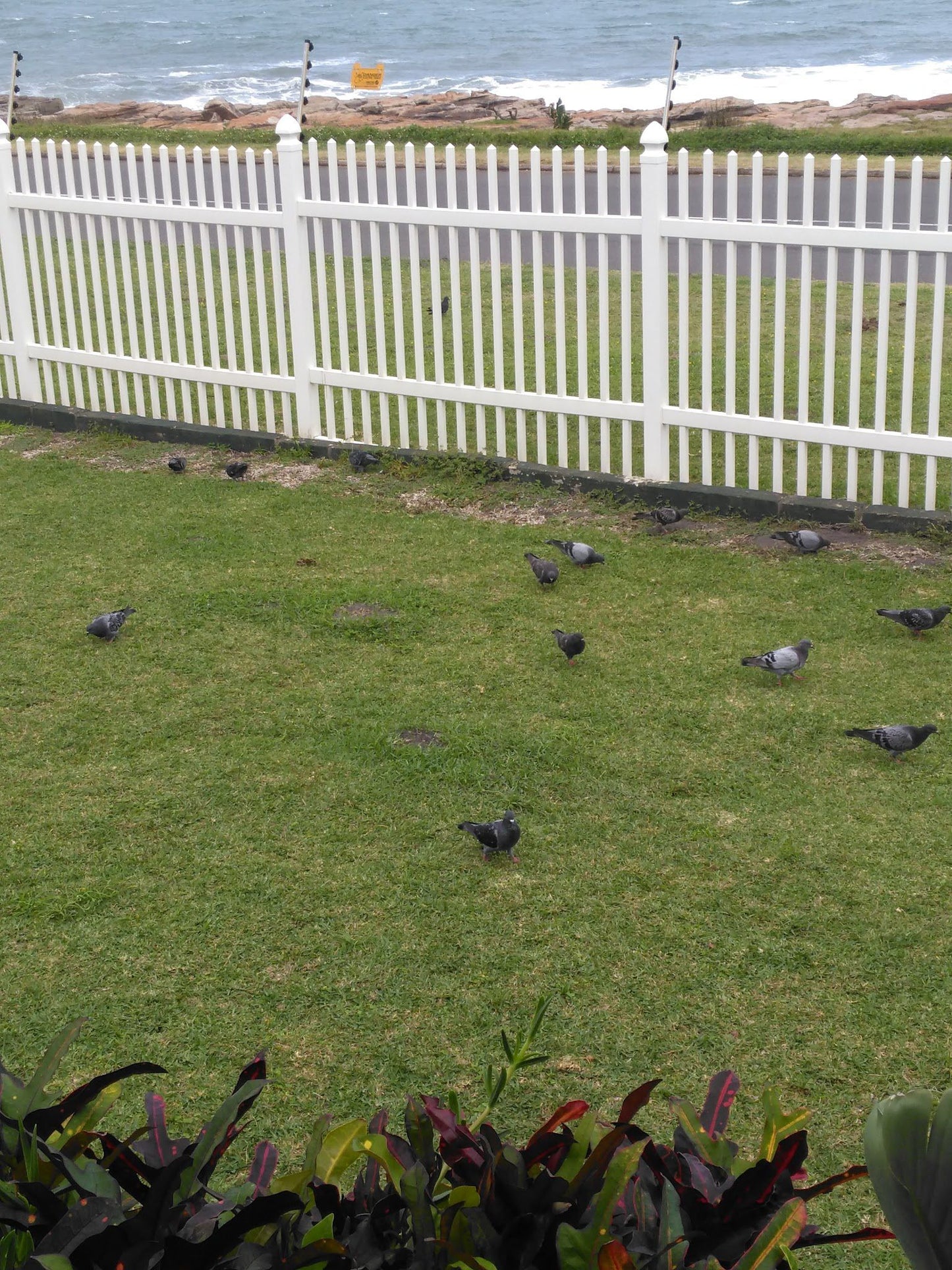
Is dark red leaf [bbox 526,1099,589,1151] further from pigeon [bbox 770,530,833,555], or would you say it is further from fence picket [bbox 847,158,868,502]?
fence picket [bbox 847,158,868,502]

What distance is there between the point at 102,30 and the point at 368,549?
332 feet

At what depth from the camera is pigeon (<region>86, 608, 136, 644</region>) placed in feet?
20.7

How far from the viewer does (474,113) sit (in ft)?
103

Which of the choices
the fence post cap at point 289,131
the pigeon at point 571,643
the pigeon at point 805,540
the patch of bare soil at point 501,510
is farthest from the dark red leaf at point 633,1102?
the fence post cap at point 289,131

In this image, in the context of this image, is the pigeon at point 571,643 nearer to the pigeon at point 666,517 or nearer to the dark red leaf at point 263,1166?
the pigeon at point 666,517

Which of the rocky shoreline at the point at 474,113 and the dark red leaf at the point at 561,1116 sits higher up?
the rocky shoreline at the point at 474,113

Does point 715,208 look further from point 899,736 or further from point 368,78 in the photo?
point 899,736

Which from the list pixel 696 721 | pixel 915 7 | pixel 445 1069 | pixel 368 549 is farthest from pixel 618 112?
pixel 915 7

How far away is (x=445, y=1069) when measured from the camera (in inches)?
140

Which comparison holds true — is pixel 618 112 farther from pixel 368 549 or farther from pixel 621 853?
pixel 621 853

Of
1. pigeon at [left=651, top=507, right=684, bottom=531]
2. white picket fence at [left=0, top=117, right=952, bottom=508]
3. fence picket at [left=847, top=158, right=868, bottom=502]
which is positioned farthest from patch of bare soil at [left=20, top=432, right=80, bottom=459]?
fence picket at [left=847, top=158, right=868, bottom=502]

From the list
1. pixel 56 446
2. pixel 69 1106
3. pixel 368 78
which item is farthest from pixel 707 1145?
pixel 368 78

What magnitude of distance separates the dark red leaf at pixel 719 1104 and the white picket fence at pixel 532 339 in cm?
536

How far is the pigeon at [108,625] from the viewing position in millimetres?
6301
